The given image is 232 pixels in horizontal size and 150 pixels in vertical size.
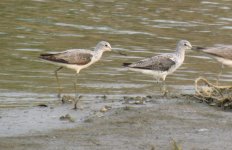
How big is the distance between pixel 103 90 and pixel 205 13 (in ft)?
35.4

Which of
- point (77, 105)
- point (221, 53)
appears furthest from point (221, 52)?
point (77, 105)

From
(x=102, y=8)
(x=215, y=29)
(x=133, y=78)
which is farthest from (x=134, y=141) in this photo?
(x=102, y=8)

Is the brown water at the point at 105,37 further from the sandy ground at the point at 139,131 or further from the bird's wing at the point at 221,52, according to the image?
the sandy ground at the point at 139,131

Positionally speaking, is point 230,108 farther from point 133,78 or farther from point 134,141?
point 133,78

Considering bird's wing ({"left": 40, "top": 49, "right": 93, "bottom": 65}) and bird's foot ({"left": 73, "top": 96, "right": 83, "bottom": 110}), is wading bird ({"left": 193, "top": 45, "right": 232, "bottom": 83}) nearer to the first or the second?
bird's wing ({"left": 40, "top": 49, "right": 93, "bottom": 65})

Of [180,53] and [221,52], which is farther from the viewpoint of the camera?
[180,53]

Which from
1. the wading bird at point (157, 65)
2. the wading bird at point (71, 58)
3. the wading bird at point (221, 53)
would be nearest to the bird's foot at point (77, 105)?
the wading bird at point (71, 58)

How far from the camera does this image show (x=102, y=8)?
23453mm

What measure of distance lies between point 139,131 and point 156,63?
3.62 meters

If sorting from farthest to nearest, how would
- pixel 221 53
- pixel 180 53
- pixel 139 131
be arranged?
pixel 180 53
pixel 221 53
pixel 139 131

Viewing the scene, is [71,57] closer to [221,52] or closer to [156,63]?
[156,63]

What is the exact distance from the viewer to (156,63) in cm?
1249

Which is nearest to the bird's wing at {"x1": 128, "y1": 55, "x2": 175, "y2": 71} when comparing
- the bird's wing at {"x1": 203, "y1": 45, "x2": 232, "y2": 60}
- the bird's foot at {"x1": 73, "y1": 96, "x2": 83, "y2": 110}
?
the bird's wing at {"x1": 203, "y1": 45, "x2": 232, "y2": 60}

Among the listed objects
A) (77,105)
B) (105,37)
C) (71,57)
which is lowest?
(77,105)
